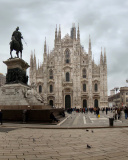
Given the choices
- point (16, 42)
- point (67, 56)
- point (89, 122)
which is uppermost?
point (67, 56)

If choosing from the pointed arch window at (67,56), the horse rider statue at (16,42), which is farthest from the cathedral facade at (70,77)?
the horse rider statue at (16,42)

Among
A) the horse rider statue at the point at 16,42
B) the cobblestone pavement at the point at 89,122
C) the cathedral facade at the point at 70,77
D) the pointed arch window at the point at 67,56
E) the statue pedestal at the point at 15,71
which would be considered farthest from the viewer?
the pointed arch window at the point at 67,56

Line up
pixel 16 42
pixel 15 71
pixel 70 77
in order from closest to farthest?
pixel 15 71
pixel 16 42
pixel 70 77

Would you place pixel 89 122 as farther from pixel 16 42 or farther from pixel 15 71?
pixel 16 42

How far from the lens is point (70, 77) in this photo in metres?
47.4

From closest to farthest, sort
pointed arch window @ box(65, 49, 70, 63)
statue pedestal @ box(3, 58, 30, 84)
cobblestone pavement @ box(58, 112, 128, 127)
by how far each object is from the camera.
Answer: cobblestone pavement @ box(58, 112, 128, 127), statue pedestal @ box(3, 58, 30, 84), pointed arch window @ box(65, 49, 70, 63)

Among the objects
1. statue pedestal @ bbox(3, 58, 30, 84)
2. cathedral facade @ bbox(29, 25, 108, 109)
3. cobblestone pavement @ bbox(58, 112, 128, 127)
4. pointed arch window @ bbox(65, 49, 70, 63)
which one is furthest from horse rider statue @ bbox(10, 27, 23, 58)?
pointed arch window @ bbox(65, 49, 70, 63)

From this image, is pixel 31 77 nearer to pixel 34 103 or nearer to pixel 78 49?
pixel 78 49

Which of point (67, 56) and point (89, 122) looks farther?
point (67, 56)

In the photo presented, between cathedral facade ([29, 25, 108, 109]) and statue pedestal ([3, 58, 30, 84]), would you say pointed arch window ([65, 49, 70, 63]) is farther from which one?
statue pedestal ([3, 58, 30, 84])

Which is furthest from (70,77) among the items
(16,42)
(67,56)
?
(16,42)

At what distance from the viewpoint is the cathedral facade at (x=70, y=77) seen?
Result: 45938 mm

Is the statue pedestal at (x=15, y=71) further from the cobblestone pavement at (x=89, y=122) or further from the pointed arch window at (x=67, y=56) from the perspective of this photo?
the pointed arch window at (x=67, y=56)

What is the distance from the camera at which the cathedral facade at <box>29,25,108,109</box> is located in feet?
151
